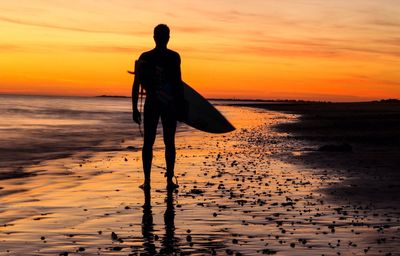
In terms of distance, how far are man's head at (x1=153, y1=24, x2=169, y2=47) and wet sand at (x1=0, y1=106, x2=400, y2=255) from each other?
294 centimetres

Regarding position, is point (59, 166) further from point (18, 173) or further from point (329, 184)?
point (329, 184)

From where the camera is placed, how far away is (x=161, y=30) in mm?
12711

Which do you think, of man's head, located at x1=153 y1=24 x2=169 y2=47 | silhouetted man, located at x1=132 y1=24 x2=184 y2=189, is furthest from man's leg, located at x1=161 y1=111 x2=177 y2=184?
man's head, located at x1=153 y1=24 x2=169 y2=47

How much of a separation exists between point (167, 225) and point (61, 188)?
4704mm

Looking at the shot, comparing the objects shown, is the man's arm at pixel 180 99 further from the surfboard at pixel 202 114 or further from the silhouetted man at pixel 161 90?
the surfboard at pixel 202 114

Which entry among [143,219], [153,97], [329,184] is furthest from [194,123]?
[143,219]

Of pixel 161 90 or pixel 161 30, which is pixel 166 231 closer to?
pixel 161 90

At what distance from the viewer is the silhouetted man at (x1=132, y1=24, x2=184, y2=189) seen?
42.0ft

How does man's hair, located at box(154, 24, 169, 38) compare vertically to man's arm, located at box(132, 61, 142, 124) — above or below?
above

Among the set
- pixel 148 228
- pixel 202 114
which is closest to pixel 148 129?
pixel 202 114

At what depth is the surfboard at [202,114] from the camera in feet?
49.4

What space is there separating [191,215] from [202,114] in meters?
5.50

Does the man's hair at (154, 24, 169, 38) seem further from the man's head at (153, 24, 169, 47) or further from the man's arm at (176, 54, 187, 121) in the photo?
the man's arm at (176, 54, 187, 121)

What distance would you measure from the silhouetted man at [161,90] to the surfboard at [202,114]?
1909 mm
